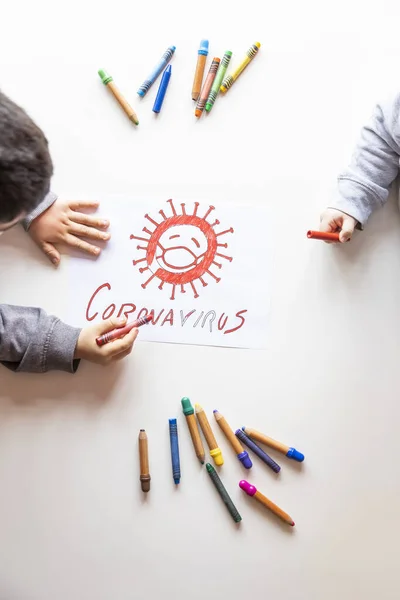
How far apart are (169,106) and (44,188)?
0.29m

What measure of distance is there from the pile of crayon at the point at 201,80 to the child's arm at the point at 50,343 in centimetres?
29

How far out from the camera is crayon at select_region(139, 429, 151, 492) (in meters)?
0.67

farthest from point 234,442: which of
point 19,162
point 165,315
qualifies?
point 19,162

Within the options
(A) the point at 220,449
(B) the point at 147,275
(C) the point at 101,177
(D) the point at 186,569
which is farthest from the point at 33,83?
(D) the point at 186,569

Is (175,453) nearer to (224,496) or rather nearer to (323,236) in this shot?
(224,496)

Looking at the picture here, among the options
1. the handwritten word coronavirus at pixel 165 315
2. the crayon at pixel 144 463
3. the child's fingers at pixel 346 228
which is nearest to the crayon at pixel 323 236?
the child's fingers at pixel 346 228

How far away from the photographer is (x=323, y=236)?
2.16 ft

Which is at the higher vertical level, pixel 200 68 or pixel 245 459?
pixel 200 68

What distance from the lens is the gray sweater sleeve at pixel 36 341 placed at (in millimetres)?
659

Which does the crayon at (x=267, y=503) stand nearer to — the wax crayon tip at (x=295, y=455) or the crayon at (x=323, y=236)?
the wax crayon tip at (x=295, y=455)

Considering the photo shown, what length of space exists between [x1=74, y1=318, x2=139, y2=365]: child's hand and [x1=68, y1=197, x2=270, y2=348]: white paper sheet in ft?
0.11

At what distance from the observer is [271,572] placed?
67 centimetres

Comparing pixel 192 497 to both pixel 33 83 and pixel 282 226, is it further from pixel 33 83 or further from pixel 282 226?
pixel 33 83

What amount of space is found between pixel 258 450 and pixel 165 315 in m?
0.21
